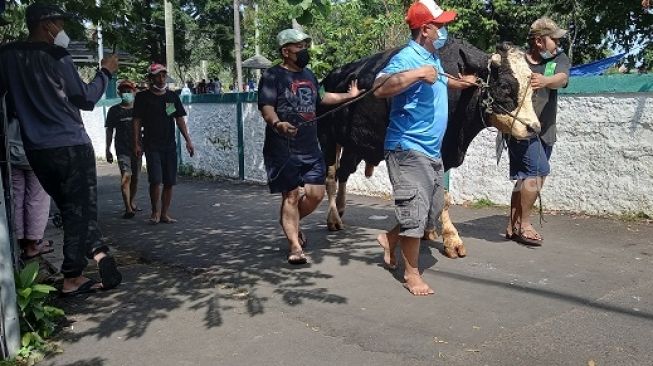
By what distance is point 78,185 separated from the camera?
4.57 m

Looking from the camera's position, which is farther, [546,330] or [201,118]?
[201,118]

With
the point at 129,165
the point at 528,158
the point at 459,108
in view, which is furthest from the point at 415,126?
the point at 129,165

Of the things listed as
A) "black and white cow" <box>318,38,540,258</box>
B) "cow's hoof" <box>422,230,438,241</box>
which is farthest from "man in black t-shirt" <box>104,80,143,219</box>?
"cow's hoof" <box>422,230,438,241</box>

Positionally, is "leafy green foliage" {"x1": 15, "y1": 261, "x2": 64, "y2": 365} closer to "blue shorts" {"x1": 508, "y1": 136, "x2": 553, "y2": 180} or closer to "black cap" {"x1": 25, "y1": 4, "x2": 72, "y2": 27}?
"black cap" {"x1": 25, "y1": 4, "x2": 72, "y2": 27}

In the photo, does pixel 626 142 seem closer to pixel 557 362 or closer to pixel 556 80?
pixel 556 80

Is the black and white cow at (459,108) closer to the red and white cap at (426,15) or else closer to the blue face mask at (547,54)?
the blue face mask at (547,54)

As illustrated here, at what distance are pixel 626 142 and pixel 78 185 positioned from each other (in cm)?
552

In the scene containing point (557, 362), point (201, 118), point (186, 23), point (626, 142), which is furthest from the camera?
point (186, 23)

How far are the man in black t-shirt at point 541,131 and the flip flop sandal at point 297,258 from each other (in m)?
2.07

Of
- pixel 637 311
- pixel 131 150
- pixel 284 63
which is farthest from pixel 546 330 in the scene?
pixel 131 150

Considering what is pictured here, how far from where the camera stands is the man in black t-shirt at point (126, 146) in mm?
8562

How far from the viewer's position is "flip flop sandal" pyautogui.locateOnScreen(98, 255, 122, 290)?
4773mm

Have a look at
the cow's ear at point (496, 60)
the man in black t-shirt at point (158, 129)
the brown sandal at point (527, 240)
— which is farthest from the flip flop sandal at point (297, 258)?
the man in black t-shirt at point (158, 129)

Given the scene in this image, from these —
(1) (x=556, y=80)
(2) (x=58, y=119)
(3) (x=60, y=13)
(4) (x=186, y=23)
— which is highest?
(4) (x=186, y=23)
